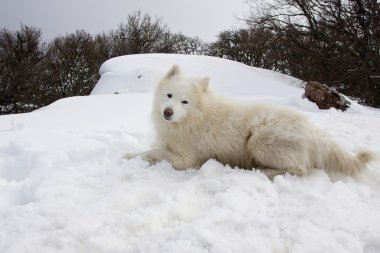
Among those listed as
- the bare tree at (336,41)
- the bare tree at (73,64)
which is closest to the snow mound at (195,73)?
the bare tree at (336,41)

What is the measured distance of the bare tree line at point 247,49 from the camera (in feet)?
46.4

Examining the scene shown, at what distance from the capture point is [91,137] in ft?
14.4

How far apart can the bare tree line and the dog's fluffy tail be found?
11512mm

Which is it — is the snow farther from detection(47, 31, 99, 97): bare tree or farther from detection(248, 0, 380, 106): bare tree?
detection(47, 31, 99, 97): bare tree

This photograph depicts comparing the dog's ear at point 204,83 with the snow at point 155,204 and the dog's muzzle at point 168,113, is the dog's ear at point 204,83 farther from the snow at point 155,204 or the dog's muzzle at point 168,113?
the snow at point 155,204

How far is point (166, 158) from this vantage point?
12.1ft

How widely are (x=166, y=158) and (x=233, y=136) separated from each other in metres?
0.79

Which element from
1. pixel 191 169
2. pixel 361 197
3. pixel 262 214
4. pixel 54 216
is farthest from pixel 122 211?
pixel 361 197

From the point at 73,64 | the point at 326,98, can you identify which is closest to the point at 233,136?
the point at 326,98

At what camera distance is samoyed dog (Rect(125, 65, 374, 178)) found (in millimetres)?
3404

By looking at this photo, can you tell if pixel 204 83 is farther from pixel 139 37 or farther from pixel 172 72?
pixel 139 37

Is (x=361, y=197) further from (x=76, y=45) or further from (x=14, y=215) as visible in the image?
(x=76, y=45)

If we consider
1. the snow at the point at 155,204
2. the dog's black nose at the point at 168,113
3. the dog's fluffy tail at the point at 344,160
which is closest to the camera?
the snow at the point at 155,204

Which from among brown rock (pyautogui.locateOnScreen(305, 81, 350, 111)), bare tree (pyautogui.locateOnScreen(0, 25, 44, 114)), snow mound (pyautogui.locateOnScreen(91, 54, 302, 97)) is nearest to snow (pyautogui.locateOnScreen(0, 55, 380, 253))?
brown rock (pyautogui.locateOnScreen(305, 81, 350, 111))
